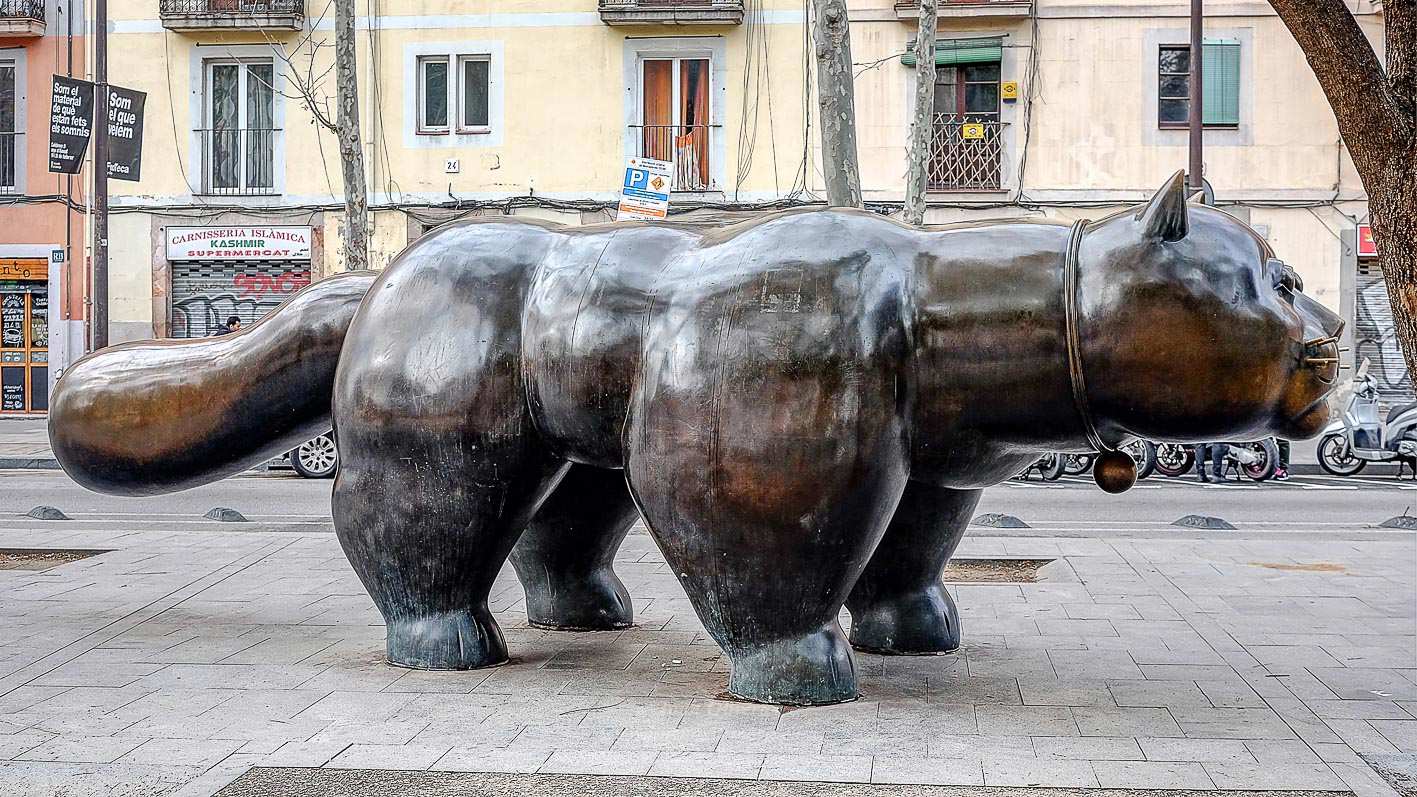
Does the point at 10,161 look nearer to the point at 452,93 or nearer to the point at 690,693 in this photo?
the point at 452,93

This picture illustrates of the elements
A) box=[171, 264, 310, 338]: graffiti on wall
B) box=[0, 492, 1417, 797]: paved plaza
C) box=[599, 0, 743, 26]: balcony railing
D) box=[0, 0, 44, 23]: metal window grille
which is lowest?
box=[0, 492, 1417, 797]: paved plaza

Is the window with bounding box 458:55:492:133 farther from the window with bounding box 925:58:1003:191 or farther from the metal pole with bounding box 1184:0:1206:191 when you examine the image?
the metal pole with bounding box 1184:0:1206:191

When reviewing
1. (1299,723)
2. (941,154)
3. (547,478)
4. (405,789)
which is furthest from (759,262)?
(941,154)

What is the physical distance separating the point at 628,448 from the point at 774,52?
57.6 feet

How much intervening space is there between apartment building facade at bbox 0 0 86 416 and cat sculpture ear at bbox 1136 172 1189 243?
2171 cm

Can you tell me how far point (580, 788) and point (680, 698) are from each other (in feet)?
3.69

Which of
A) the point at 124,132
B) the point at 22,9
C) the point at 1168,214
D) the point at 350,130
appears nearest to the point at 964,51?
the point at 350,130

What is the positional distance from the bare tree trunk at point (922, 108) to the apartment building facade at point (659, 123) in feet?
24.2

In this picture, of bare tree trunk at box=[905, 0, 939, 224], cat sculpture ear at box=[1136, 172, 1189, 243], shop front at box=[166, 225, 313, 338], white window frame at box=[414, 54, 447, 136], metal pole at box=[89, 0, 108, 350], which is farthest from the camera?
shop front at box=[166, 225, 313, 338]

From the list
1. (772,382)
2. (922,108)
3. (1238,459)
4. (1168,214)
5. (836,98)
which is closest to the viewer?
(1168,214)

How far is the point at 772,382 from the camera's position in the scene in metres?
4.63

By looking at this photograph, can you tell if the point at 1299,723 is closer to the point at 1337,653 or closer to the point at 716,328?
the point at 1337,653

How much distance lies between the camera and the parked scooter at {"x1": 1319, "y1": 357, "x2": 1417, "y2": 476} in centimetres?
1575

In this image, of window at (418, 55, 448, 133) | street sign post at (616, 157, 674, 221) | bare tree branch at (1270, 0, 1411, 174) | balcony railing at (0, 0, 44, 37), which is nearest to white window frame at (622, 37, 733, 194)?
window at (418, 55, 448, 133)
